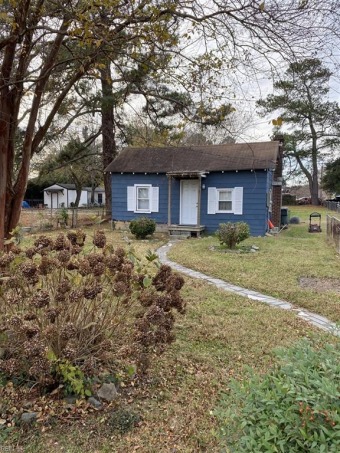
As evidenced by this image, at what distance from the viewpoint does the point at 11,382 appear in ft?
8.56

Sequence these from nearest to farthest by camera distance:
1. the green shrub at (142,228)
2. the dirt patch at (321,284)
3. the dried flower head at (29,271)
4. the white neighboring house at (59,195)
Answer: the dried flower head at (29,271), the dirt patch at (321,284), the green shrub at (142,228), the white neighboring house at (59,195)

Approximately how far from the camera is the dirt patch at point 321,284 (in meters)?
5.88

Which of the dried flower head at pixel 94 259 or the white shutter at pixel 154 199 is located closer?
the dried flower head at pixel 94 259

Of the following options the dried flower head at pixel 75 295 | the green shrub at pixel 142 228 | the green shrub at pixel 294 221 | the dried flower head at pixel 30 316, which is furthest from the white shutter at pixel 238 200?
the dried flower head at pixel 30 316

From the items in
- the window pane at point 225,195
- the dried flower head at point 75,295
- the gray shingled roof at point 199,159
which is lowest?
the dried flower head at point 75,295

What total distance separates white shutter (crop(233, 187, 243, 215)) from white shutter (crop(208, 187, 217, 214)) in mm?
763

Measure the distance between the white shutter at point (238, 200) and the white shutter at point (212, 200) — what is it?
763 mm

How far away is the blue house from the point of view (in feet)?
42.3

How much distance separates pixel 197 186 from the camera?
45.0ft

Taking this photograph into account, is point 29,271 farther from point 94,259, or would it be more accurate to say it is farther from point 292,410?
point 292,410

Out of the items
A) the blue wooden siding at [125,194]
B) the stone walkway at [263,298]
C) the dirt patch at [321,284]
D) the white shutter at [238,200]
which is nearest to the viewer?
the stone walkway at [263,298]

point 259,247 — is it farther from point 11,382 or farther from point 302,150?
point 302,150

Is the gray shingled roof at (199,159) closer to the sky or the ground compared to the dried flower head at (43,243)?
closer to the sky

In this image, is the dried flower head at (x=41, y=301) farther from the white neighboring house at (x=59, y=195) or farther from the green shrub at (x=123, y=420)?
the white neighboring house at (x=59, y=195)
